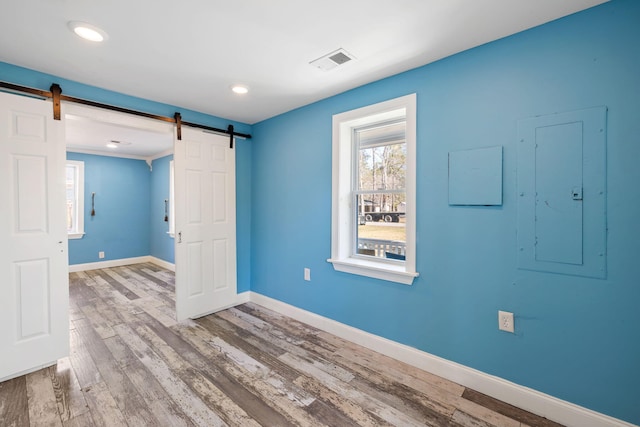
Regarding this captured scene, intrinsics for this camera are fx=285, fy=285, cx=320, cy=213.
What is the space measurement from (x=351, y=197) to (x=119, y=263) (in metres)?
5.67

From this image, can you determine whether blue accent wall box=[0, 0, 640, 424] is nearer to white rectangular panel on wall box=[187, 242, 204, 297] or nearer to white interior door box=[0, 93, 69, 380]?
white interior door box=[0, 93, 69, 380]

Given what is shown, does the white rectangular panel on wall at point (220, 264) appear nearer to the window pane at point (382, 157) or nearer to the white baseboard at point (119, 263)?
the window pane at point (382, 157)

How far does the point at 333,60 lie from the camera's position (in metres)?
2.19

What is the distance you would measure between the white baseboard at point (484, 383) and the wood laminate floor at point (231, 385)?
0.19 ft

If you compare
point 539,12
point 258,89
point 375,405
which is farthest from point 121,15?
point 375,405

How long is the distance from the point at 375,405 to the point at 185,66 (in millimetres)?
2858

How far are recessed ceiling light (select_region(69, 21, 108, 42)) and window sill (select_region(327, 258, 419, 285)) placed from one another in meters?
2.47

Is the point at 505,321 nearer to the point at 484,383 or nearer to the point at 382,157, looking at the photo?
the point at 484,383

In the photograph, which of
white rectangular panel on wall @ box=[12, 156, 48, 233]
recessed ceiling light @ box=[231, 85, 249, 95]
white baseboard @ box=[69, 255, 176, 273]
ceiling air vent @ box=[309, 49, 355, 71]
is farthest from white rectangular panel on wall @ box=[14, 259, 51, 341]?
white baseboard @ box=[69, 255, 176, 273]

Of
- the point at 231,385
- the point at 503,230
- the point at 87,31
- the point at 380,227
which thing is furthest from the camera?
the point at 380,227

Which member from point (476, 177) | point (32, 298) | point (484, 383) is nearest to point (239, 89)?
point (476, 177)

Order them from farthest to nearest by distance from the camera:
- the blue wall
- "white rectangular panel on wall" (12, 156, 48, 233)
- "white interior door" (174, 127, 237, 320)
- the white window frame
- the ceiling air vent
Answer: "white interior door" (174, 127, 237, 320), the white window frame, "white rectangular panel on wall" (12, 156, 48, 233), the ceiling air vent, the blue wall

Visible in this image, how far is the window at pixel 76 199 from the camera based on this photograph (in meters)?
5.53

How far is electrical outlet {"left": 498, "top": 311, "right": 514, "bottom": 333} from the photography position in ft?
6.21
